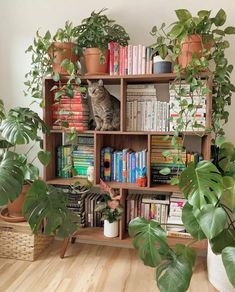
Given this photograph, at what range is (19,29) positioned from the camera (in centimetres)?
235

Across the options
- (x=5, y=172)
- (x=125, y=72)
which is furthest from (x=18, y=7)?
(x=5, y=172)

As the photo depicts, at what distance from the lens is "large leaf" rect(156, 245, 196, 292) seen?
1412 mm

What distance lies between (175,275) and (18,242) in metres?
1.22

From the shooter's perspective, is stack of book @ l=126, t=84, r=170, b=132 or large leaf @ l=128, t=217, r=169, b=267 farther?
stack of book @ l=126, t=84, r=170, b=132

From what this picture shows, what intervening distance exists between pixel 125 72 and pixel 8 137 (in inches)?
36.4

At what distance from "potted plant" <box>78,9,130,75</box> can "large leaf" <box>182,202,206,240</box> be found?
1.15 m

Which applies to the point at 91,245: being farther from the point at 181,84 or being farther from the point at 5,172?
the point at 181,84

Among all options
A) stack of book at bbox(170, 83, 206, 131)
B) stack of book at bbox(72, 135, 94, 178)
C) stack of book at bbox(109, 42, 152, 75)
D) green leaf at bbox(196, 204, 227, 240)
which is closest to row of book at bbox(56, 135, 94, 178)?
stack of book at bbox(72, 135, 94, 178)

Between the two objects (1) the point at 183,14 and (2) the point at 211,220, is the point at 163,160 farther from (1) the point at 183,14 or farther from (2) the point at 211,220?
(1) the point at 183,14

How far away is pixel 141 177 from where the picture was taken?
2006mm

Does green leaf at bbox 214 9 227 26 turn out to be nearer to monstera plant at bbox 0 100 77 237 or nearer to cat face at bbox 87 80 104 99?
cat face at bbox 87 80 104 99

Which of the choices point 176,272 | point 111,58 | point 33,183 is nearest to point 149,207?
point 176,272

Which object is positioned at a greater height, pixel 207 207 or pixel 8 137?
pixel 8 137

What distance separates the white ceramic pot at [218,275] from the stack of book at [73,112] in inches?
→ 50.6
